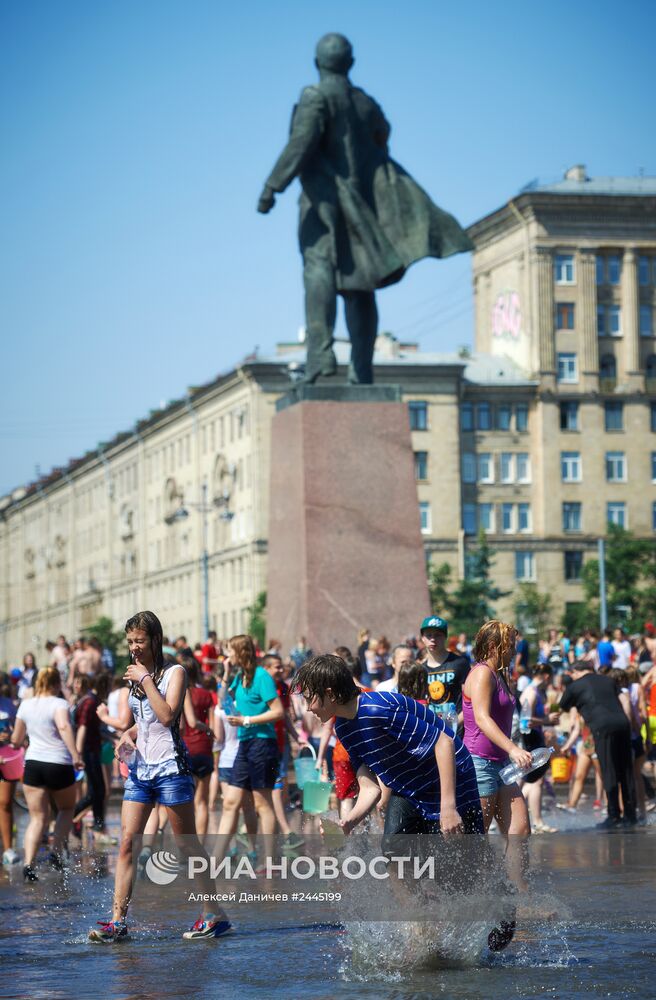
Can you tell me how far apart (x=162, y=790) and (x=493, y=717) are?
1.64 m

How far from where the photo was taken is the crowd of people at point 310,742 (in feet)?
25.1

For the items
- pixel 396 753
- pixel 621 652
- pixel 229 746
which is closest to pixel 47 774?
pixel 229 746

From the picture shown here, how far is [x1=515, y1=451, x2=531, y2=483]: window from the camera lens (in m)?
95.2

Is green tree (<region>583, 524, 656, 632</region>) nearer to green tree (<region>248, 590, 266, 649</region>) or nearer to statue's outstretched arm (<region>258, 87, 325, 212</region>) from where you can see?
green tree (<region>248, 590, 266, 649</region>)

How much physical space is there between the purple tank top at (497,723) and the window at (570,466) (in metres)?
85.8

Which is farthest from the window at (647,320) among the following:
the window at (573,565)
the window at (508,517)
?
the window at (573,565)

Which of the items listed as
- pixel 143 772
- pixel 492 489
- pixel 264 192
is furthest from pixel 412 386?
pixel 143 772

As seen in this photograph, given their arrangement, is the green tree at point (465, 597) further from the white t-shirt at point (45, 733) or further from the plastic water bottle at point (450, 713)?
the plastic water bottle at point (450, 713)

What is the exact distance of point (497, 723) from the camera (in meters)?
9.52

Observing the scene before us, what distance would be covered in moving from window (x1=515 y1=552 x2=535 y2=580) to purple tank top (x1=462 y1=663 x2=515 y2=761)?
84838mm

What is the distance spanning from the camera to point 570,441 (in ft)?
312

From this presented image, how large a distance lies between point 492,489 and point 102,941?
282ft

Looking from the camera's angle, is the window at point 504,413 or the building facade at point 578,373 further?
the window at point 504,413

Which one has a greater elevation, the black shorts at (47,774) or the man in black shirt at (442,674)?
the man in black shirt at (442,674)
